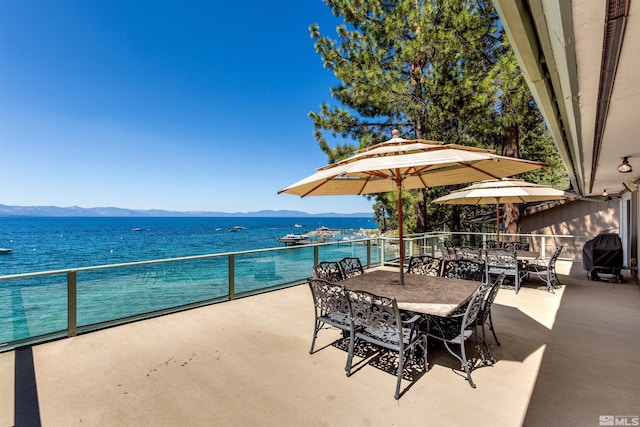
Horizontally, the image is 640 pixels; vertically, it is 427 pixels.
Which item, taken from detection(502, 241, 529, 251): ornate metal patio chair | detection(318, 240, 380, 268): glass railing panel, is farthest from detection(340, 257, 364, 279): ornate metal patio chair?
detection(502, 241, 529, 251): ornate metal patio chair

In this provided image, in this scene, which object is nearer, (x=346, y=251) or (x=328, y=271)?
(x=328, y=271)

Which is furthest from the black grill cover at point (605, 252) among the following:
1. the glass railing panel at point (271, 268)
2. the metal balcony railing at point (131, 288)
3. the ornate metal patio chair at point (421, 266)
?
the glass railing panel at point (271, 268)

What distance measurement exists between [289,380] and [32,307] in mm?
3199

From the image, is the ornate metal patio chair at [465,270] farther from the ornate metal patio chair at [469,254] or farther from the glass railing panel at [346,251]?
the glass railing panel at [346,251]

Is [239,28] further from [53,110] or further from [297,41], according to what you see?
[53,110]

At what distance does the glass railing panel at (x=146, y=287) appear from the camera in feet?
12.4

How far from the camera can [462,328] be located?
8.24ft

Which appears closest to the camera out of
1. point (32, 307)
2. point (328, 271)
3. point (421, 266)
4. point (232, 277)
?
point (32, 307)

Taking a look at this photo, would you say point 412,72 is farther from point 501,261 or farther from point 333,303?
point 333,303

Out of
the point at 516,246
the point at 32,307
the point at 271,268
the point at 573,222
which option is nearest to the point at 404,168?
the point at 271,268

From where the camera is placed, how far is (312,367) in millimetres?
2770

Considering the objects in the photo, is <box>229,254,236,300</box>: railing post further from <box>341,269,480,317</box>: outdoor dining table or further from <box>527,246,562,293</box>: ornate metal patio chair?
<box>527,246,562,293</box>: ornate metal patio chair

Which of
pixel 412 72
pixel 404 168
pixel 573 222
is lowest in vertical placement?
pixel 573 222

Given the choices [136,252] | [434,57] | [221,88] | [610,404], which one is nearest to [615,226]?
[434,57]
